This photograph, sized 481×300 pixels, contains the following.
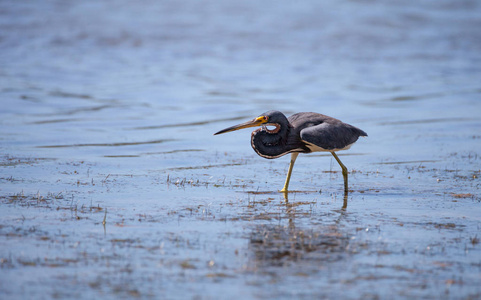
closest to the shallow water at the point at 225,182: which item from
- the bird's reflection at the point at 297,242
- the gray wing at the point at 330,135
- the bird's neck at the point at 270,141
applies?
the bird's reflection at the point at 297,242

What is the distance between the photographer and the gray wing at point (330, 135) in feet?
33.7

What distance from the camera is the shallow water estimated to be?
6613mm

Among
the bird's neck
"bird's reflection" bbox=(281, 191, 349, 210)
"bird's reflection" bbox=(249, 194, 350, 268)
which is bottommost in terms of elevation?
"bird's reflection" bbox=(249, 194, 350, 268)

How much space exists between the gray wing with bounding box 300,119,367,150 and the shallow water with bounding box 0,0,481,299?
775 mm

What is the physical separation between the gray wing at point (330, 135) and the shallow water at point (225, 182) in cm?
77

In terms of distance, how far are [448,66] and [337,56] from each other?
5.91 meters

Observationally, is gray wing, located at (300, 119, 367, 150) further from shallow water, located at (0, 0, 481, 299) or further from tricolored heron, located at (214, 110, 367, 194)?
shallow water, located at (0, 0, 481, 299)

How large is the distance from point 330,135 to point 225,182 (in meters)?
1.94

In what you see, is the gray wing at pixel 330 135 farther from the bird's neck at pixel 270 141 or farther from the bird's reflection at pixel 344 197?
the bird's reflection at pixel 344 197

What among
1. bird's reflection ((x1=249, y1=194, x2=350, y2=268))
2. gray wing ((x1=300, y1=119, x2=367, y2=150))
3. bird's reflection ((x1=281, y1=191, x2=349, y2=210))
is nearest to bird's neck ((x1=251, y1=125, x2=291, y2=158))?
A: gray wing ((x1=300, y1=119, x2=367, y2=150))

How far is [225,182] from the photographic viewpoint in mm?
11352

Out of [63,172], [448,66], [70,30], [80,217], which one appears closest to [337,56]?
[448,66]

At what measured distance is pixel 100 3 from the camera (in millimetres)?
53625

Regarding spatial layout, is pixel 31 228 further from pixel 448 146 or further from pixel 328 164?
pixel 448 146
